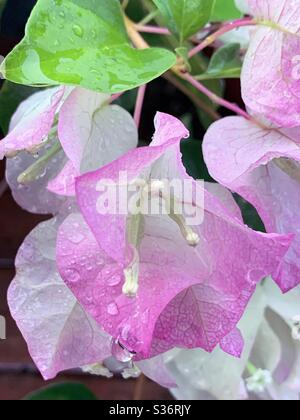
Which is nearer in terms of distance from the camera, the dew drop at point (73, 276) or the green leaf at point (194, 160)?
the dew drop at point (73, 276)

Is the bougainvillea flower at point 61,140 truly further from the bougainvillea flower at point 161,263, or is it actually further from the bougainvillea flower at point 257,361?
the bougainvillea flower at point 257,361

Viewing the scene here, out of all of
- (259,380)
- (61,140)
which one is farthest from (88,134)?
(259,380)

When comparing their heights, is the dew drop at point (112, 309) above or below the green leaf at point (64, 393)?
above

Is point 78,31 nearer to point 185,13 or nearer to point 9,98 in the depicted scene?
point 185,13

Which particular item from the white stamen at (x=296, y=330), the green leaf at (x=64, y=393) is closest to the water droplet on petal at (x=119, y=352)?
the white stamen at (x=296, y=330)

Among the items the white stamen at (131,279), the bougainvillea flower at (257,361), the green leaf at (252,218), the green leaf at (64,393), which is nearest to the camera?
the white stamen at (131,279)

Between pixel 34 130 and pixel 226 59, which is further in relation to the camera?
pixel 226 59

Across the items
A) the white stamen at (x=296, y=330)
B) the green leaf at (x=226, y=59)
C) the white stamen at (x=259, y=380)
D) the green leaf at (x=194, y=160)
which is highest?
the green leaf at (x=226, y=59)
